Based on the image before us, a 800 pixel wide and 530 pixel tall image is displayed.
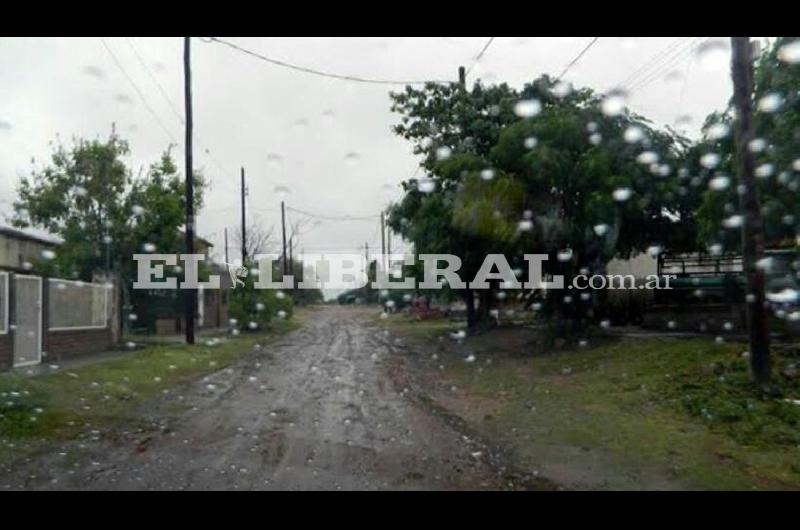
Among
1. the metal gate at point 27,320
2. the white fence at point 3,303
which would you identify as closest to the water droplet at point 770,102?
the white fence at point 3,303

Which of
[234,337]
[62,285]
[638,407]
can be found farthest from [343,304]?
[638,407]

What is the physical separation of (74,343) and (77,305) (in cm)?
101

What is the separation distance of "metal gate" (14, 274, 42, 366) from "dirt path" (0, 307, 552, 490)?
13.3 ft

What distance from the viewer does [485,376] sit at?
1549cm

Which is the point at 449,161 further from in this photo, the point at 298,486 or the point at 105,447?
the point at 298,486

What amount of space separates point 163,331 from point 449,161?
16867 millimetres

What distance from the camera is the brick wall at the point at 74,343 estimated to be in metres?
17.0

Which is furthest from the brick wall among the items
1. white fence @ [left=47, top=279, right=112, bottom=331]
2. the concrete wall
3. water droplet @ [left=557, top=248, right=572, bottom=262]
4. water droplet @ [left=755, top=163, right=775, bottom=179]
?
water droplet @ [left=755, top=163, right=775, bottom=179]

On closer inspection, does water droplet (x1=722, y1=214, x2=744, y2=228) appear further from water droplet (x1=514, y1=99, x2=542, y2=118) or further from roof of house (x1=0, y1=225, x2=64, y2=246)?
roof of house (x1=0, y1=225, x2=64, y2=246)

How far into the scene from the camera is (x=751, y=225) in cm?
1010

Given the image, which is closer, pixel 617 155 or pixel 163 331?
pixel 617 155

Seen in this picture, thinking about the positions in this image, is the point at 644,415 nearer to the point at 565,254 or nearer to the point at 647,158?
the point at 647,158

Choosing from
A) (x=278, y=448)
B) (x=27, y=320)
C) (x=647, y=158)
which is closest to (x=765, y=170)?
(x=647, y=158)
